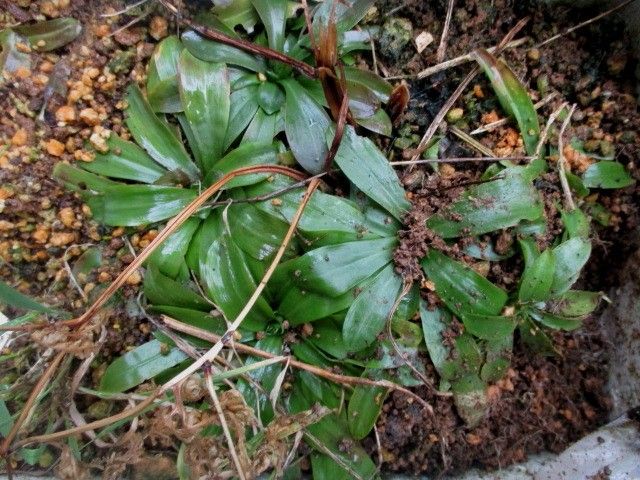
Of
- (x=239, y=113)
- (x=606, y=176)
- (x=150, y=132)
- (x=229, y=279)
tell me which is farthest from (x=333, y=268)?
(x=606, y=176)

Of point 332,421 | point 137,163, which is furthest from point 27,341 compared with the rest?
point 332,421

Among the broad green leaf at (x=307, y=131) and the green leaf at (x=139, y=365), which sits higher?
the broad green leaf at (x=307, y=131)

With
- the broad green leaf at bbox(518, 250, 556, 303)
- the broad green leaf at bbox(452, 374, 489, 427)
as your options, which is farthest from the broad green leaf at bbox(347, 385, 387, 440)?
the broad green leaf at bbox(518, 250, 556, 303)

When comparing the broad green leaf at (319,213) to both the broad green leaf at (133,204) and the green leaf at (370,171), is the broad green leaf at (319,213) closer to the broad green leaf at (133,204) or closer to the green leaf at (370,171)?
the green leaf at (370,171)

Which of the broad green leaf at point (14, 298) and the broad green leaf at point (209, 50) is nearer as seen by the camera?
the broad green leaf at point (14, 298)

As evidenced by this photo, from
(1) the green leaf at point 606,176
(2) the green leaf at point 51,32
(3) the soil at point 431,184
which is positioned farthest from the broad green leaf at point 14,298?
(1) the green leaf at point 606,176

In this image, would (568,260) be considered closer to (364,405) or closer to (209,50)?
(364,405)

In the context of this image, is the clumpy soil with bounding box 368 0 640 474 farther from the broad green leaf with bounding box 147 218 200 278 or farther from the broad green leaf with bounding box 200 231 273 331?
the broad green leaf with bounding box 147 218 200 278
